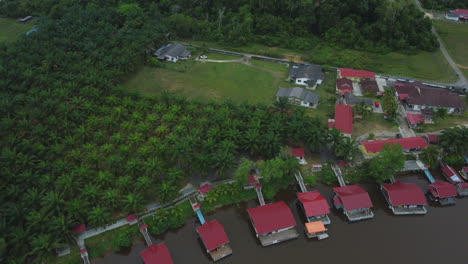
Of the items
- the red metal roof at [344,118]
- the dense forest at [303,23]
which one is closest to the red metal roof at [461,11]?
the dense forest at [303,23]

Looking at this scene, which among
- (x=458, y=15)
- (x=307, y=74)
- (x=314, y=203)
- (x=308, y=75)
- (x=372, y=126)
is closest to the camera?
(x=314, y=203)

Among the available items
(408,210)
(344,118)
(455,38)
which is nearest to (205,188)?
(344,118)

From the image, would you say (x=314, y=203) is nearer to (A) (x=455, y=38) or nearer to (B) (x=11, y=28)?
(A) (x=455, y=38)

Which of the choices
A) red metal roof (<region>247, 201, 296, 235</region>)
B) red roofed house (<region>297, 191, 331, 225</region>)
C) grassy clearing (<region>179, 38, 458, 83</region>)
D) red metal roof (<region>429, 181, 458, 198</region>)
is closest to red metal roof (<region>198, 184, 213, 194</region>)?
red metal roof (<region>247, 201, 296, 235</region>)

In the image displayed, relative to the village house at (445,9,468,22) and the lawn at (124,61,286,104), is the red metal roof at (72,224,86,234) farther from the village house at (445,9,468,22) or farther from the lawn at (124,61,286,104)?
the village house at (445,9,468,22)

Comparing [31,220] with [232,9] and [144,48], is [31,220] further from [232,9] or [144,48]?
[232,9]

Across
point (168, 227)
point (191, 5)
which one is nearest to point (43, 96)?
point (168, 227)
